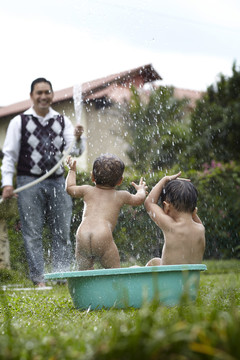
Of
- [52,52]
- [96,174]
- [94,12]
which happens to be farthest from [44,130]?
[52,52]

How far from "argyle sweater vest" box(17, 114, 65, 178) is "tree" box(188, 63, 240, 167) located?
824cm

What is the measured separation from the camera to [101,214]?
127 inches

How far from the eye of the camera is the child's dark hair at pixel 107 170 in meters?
3.24

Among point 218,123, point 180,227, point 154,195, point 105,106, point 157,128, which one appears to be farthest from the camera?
point 105,106

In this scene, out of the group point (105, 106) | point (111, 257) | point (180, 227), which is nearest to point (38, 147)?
point (111, 257)

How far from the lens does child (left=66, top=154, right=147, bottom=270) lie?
3197 millimetres

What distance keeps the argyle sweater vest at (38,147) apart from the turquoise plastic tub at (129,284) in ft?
7.60

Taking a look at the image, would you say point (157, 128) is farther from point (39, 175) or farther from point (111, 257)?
point (111, 257)

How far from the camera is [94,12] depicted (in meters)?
5.13

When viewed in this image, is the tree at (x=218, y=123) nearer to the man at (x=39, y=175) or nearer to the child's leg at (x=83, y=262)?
the man at (x=39, y=175)

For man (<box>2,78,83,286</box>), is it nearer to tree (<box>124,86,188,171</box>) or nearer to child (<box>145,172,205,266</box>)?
child (<box>145,172,205,266</box>)

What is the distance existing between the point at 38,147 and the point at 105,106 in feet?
34.8

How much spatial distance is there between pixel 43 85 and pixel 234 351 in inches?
176

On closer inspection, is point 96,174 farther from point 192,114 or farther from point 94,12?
point 192,114
